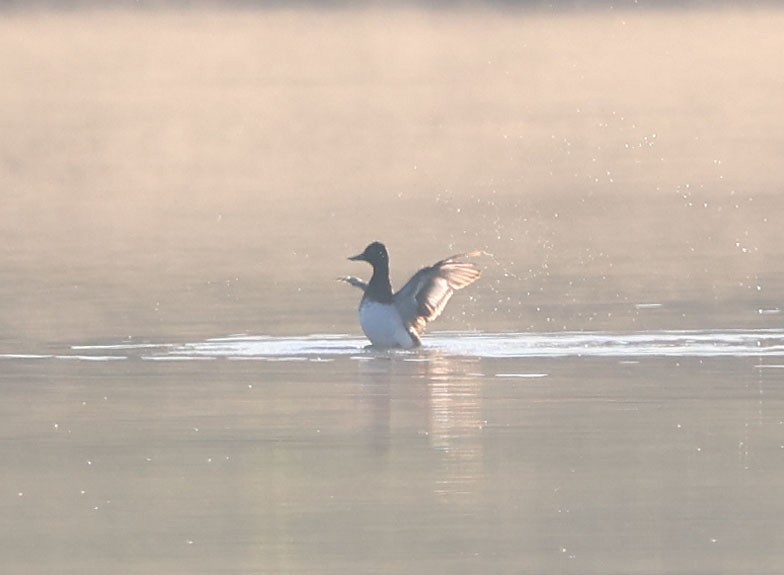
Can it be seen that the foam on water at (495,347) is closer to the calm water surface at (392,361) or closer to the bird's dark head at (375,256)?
the calm water surface at (392,361)

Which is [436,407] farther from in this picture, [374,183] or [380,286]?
[374,183]

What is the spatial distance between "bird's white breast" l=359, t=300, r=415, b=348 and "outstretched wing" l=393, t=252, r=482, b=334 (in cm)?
33

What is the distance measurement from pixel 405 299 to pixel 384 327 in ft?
1.91

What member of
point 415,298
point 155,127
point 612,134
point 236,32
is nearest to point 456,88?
point 155,127

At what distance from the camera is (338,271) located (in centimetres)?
1972

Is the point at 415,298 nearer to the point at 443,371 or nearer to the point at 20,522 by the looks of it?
the point at 443,371

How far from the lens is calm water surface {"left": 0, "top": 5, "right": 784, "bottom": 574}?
9.81m

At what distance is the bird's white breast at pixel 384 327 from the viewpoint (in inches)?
600

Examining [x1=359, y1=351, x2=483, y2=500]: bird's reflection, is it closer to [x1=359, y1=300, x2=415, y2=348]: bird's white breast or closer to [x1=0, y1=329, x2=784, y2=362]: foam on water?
[x1=359, y1=300, x2=415, y2=348]: bird's white breast

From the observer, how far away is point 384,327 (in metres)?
15.2

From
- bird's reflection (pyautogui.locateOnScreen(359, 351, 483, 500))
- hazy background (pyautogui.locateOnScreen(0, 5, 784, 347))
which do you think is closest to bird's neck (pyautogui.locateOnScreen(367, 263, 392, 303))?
hazy background (pyautogui.locateOnScreen(0, 5, 784, 347))

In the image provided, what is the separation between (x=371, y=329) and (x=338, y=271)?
4471mm

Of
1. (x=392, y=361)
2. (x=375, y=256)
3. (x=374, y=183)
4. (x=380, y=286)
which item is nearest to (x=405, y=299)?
(x=380, y=286)

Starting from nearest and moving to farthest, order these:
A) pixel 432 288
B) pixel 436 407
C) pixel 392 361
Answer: pixel 436 407 → pixel 392 361 → pixel 432 288
